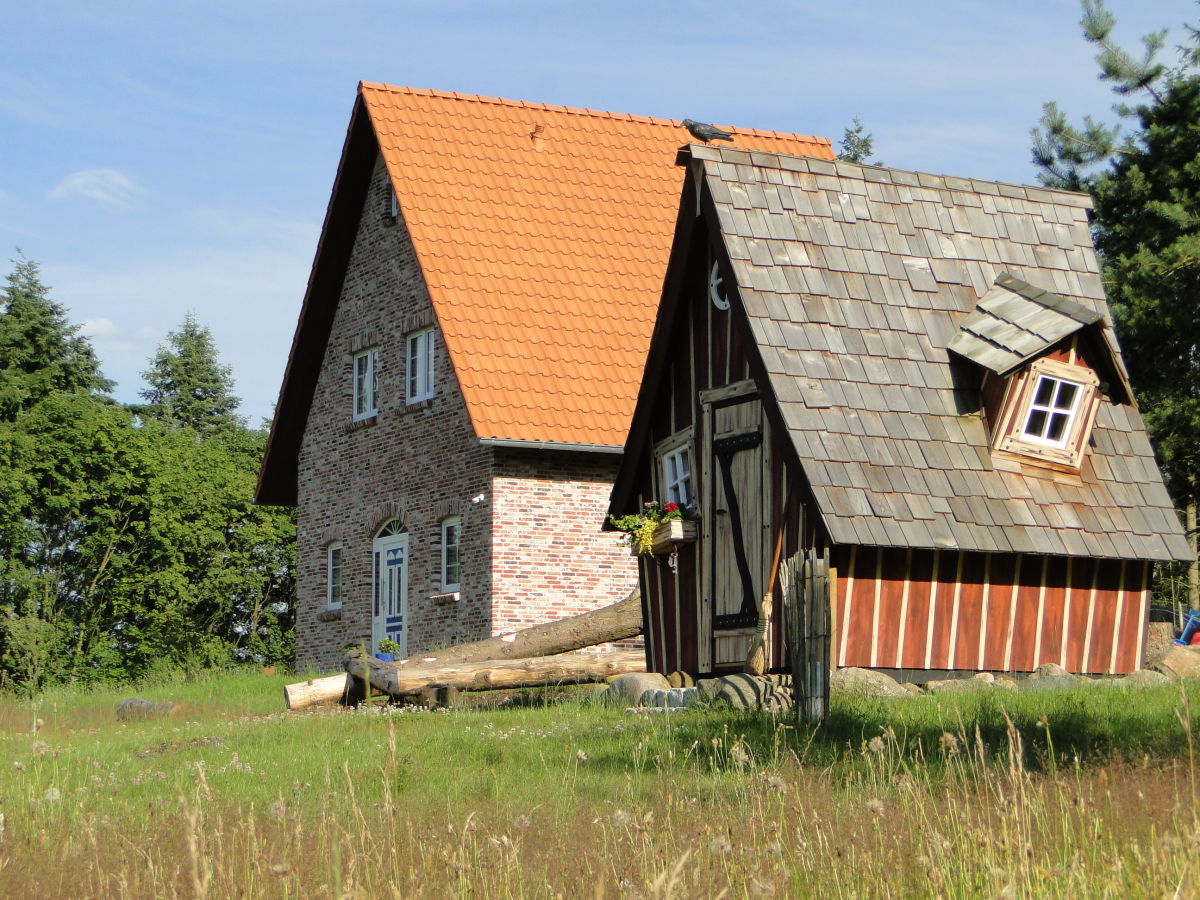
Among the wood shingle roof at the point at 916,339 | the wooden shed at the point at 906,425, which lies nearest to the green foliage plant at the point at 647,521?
the wooden shed at the point at 906,425

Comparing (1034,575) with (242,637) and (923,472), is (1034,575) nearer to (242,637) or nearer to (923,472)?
(923,472)

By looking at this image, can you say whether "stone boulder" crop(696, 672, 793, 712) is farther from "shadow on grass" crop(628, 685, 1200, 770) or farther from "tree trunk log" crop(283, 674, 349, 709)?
"tree trunk log" crop(283, 674, 349, 709)

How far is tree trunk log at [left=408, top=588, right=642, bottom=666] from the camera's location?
754 inches

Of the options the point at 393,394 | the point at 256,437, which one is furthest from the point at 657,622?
the point at 256,437

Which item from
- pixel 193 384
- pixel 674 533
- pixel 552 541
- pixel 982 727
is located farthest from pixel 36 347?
pixel 982 727

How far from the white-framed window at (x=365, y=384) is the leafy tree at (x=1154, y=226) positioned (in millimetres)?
12376

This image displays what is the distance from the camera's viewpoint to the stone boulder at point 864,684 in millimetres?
13398

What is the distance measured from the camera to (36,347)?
149ft

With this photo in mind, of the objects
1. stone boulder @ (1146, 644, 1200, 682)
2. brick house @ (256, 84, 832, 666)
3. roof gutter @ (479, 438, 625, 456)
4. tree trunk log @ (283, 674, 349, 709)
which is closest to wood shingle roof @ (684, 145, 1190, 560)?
stone boulder @ (1146, 644, 1200, 682)

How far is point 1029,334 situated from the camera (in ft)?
50.6

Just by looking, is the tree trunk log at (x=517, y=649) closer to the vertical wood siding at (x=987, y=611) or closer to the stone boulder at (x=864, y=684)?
the vertical wood siding at (x=987, y=611)

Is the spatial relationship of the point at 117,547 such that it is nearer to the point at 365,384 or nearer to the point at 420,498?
the point at 365,384

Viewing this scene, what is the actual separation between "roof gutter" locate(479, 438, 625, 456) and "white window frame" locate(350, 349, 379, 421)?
15.4 ft

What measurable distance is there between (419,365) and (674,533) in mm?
9428
